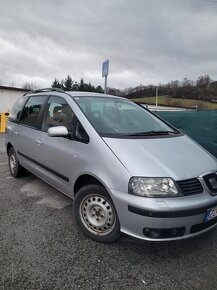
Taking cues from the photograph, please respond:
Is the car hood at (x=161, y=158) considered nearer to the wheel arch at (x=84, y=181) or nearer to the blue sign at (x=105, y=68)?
the wheel arch at (x=84, y=181)

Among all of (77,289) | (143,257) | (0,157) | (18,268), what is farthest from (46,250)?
(0,157)

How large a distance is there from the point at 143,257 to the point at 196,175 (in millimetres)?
991

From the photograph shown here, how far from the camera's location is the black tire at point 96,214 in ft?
9.05

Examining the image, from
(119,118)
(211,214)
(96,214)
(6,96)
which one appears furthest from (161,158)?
(6,96)

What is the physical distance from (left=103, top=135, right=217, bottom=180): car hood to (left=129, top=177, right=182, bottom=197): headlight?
47 mm

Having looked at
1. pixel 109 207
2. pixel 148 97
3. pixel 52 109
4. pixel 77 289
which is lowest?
pixel 77 289

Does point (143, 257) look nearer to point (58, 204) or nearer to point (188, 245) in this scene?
point (188, 245)

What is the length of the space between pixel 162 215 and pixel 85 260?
2.98 ft

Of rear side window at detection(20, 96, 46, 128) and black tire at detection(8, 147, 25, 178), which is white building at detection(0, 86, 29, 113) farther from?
rear side window at detection(20, 96, 46, 128)

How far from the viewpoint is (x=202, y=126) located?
22.1 ft

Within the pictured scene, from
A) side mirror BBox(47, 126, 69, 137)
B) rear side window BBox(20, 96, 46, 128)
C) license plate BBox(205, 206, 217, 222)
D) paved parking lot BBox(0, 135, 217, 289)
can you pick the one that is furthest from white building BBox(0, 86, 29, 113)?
license plate BBox(205, 206, 217, 222)

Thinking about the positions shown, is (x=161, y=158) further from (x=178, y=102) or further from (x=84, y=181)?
(x=178, y=102)

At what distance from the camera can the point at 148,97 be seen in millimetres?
55000

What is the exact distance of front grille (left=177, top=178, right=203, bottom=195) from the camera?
2.46 meters
